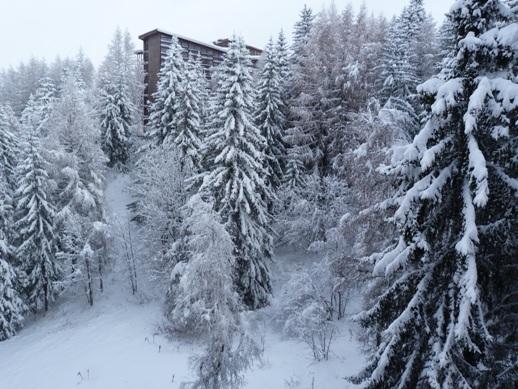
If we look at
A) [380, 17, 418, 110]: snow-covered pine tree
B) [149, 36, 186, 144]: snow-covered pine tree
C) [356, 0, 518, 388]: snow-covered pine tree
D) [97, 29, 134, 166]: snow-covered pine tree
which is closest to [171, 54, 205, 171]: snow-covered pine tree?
[149, 36, 186, 144]: snow-covered pine tree

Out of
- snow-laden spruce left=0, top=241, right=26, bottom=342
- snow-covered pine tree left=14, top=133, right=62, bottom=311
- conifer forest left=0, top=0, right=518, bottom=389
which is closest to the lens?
conifer forest left=0, top=0, right=518, bottom=389

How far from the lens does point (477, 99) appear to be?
19.6 feet

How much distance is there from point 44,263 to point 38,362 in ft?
27.9

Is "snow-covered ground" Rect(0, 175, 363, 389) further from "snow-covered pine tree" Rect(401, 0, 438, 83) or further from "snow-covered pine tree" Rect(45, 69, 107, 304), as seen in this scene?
"snow-covered pine tree" Rect(401, 0, 438, 83)

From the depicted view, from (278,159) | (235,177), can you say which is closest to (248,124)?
(235,177)

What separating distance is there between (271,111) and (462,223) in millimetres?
21524

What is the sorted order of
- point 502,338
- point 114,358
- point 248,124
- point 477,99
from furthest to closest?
point 248,124 → point 114,358 → point 502,338 → point 477,99

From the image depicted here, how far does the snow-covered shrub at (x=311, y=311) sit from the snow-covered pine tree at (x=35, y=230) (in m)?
17.3

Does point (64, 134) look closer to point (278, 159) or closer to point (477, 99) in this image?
point (278, 159)

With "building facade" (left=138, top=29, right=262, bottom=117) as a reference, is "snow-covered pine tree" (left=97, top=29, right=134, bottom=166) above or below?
below

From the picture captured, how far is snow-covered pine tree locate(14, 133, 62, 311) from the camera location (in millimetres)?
25891

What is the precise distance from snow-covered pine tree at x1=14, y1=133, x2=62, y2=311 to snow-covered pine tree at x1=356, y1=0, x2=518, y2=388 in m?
26.0

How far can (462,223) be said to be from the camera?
664 centimetres

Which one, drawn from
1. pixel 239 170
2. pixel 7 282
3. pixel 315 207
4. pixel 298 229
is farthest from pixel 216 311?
pixel 7 282
